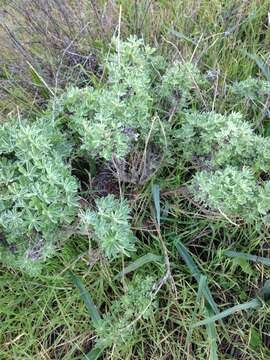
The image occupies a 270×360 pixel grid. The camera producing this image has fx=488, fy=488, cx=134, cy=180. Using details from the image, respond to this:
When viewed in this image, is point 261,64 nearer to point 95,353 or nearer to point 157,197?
point 157,197

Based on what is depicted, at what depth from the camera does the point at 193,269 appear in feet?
4.77

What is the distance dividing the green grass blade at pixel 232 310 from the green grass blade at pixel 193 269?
3 centimetres

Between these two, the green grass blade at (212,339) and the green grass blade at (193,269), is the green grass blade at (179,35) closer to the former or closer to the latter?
the green grass blade at (193,269)

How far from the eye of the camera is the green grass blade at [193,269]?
1.41 meters

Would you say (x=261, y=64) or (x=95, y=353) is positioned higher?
(x=261, y=64)

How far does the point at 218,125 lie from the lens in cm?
135

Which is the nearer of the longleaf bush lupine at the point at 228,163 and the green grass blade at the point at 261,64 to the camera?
the longleaf bush lupine at the point at 228,163

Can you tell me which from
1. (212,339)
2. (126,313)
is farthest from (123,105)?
(212,339)

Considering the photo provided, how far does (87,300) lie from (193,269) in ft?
1.08

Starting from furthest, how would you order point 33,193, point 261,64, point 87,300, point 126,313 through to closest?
point 261,64
point 87,300
point 126,313
point 33,193

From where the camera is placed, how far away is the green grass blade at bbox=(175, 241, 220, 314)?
1.41m

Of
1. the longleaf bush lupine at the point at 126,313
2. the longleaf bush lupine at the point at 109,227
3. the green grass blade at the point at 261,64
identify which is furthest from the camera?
the green grass blade at the point at 261,64

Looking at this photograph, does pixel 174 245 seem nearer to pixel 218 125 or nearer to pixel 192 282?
pixel 192 282

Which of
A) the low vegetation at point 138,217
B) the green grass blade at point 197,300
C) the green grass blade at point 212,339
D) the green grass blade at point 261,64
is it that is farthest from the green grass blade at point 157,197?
the green grass blade at point 261,64
